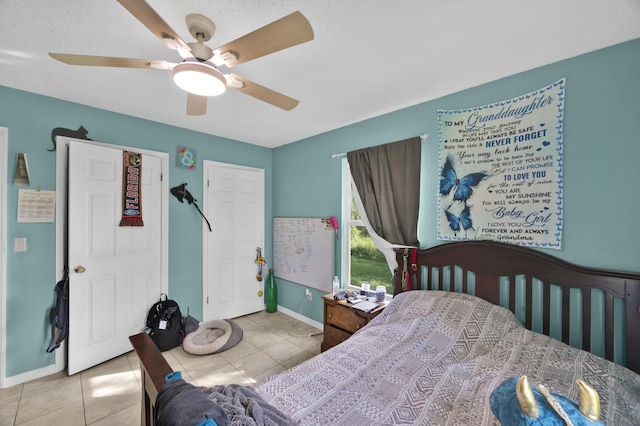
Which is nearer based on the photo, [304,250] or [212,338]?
[212,338]

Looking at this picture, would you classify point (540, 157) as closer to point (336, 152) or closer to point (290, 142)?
point (336, 152)

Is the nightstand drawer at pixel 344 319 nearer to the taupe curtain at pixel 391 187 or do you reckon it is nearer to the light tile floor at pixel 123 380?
the light tile floor at pixel 123 380

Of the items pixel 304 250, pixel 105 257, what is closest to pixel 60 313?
pixel 105 257

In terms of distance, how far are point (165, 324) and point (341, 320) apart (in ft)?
6.00

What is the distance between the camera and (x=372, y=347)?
5.21ft

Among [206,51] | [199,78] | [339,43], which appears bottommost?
[199,78]

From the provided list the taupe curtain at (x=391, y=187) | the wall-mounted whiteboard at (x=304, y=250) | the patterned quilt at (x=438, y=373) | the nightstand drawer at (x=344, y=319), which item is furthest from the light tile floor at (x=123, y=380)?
the taupe curtain at (x=391, y=187)

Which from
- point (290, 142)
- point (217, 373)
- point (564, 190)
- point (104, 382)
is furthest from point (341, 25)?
point (104, 382)

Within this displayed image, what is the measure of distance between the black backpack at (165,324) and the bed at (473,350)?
1508 millimetres

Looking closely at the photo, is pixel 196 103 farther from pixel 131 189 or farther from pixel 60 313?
pixel 60 313

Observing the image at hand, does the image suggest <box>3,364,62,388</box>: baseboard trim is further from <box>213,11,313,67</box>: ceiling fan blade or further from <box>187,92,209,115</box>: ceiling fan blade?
<box>213,11,313,67</box>: ceiling fan blade

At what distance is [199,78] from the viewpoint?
1.33 m

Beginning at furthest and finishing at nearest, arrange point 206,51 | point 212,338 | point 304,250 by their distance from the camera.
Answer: point 304,250 → point 212,338 → point 206,51

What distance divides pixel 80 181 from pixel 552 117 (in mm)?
3760
